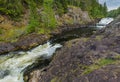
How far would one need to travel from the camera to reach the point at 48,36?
64.1m

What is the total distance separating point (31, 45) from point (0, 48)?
7.42 m

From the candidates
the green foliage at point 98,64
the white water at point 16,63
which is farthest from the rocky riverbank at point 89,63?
the white water at point 16,63

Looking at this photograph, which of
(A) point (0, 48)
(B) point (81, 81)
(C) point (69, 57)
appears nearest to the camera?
(B) point (81, 81)

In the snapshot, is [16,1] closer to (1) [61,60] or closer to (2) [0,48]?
(2) [0,48]

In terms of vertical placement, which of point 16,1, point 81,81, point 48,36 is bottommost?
point 48,36

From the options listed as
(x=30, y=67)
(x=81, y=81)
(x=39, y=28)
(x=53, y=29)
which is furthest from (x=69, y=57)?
(x=53, y=29)

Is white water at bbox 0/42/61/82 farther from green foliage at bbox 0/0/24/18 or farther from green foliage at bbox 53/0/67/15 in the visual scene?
green foliage at bbox 53/0/67/15

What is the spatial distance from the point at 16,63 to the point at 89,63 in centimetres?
1908

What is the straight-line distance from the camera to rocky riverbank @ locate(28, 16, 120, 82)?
19.5 meters

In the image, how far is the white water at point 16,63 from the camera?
33.6 meters

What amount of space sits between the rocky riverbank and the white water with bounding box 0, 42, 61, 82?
4555 mm

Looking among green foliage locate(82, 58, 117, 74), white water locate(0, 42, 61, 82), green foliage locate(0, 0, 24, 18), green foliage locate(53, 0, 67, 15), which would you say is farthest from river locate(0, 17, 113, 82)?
green foliage locate(53, 0, 67, 15)

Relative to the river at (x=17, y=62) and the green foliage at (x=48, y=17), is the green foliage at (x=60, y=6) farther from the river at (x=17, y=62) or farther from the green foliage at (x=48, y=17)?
the river at (x=17, y=62)

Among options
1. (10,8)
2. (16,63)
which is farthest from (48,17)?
(16,63)
